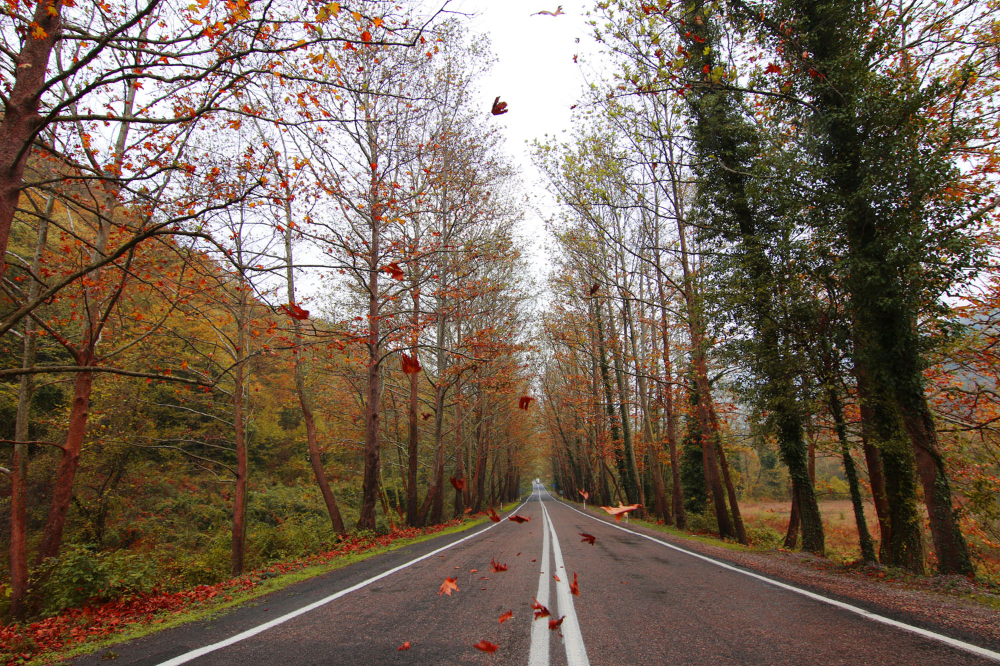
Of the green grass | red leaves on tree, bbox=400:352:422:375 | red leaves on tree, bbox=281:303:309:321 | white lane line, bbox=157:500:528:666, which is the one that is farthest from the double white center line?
the green grass

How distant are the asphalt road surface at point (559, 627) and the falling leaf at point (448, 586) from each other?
11 cm

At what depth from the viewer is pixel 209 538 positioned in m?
16.5

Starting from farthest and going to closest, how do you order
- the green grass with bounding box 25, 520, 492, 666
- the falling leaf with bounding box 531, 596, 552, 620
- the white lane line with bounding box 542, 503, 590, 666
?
the falling leaf with bounding box 531, 596, 552, 620, the green grass with bounding box 25, 520, 492, 666, the white lane line with bounding box 542, 503, 590, 666

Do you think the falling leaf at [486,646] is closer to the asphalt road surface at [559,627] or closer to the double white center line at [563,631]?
the asphalt road surface at [559,627]

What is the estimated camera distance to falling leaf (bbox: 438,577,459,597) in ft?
18.1

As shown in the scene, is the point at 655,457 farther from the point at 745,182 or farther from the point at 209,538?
the point at 209,538

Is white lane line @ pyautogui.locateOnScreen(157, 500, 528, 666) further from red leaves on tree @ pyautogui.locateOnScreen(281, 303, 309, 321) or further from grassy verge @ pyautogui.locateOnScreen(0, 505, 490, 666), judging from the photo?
red leaves on tree @ pyautogui.locateOnScreen(281, 303, 309, 321)

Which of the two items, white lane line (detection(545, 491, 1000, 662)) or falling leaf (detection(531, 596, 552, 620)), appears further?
falling leaf (detection(531, 596, 552, 620))

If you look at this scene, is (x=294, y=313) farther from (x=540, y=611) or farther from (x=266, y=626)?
(x=540, y=611)

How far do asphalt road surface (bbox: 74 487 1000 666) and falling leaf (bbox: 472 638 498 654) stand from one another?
47 mm

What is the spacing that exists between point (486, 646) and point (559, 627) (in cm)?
85

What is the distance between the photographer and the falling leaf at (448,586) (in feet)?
18.1

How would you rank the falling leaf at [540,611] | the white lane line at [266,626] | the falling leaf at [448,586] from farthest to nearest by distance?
the falling leaf at [448,586] < the falling leaf at [540,611] < the white lane line at [266,626]

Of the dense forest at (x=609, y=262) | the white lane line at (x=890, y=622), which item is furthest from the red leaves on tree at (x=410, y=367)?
the white lane line at (x=890, y=622)
